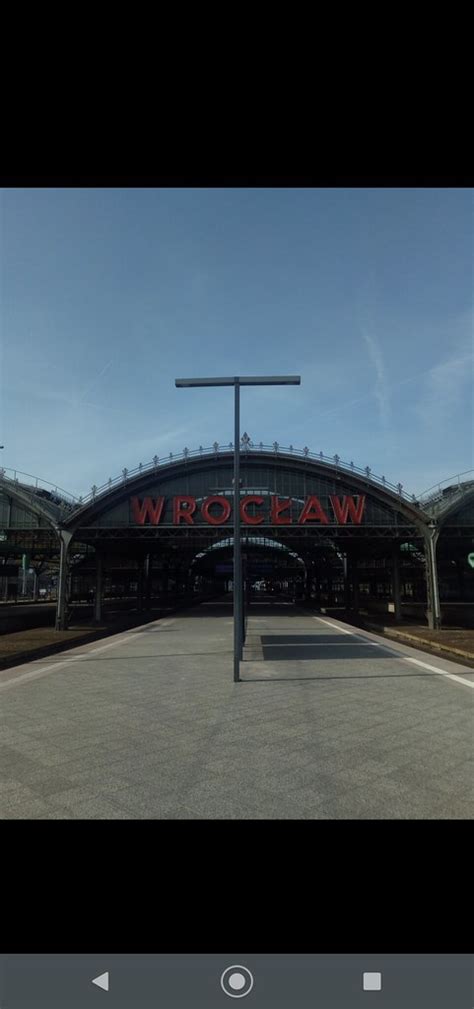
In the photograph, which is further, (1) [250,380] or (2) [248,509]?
(2) [248,509]

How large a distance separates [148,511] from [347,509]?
12553 mm

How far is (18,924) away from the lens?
1997 mm

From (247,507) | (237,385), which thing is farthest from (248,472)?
(237,385)

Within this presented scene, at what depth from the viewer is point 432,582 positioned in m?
28.3

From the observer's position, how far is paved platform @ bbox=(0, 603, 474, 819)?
437cm

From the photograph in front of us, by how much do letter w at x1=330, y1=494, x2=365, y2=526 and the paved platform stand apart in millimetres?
18171

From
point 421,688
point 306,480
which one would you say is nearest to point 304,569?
point 306,480

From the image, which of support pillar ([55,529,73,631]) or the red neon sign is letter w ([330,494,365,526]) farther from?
support pillar ([55,529,73,631])

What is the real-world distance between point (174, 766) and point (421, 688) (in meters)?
6.13

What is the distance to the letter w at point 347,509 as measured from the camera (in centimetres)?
3061

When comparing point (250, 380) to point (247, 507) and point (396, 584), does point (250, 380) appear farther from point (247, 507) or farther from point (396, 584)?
point (396, 584)

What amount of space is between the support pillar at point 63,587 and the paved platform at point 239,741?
15.0 m
